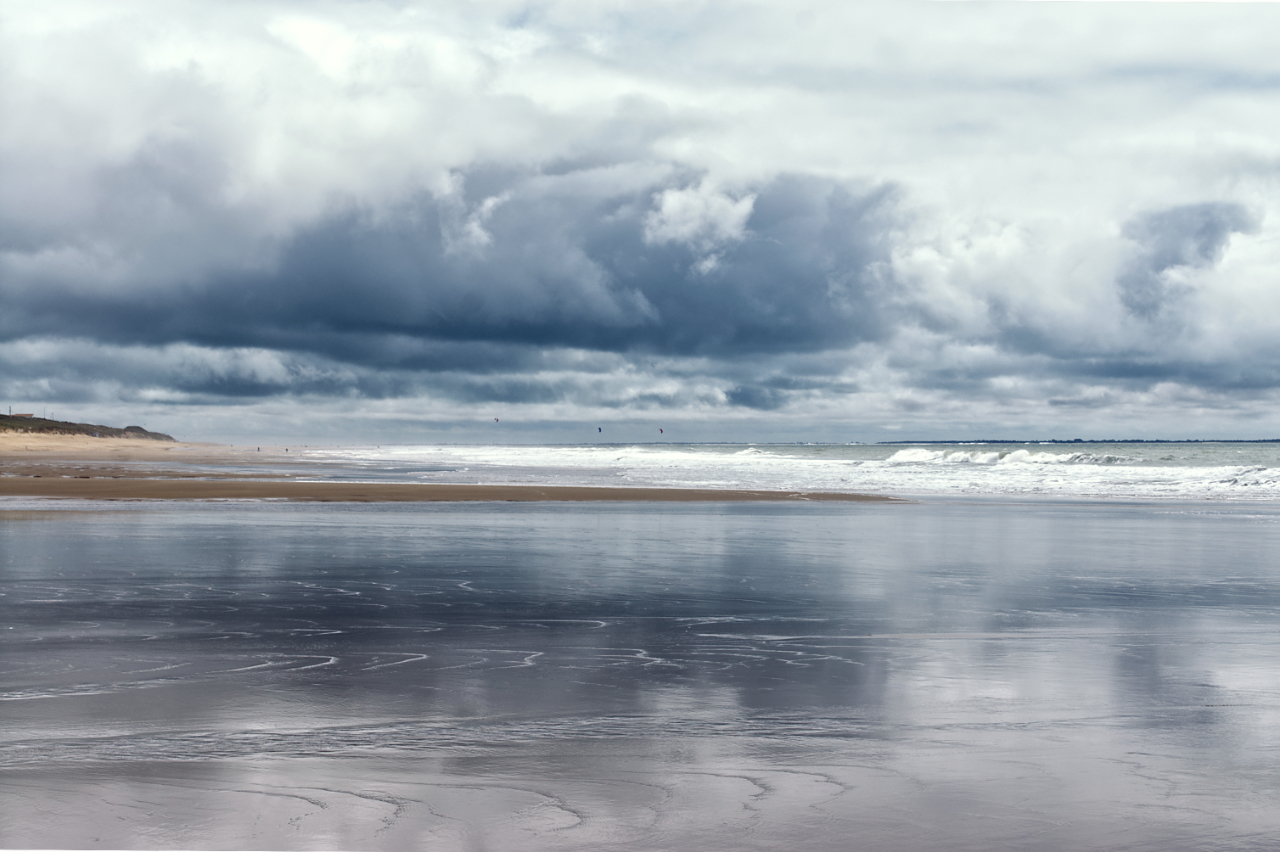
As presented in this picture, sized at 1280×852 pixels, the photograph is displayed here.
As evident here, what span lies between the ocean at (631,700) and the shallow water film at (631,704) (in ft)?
0.10

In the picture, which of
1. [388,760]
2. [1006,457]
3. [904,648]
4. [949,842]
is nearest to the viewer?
[949,842]

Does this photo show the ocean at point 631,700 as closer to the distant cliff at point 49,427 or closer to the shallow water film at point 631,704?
the shallow water film at point 631,704

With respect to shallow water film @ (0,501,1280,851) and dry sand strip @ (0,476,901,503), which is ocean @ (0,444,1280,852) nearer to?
shallow water film @ (0,501,1280,851)

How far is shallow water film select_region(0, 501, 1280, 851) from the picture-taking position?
479 cm

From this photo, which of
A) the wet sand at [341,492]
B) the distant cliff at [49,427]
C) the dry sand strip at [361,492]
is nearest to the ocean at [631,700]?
the dry sand strip at [361,492]

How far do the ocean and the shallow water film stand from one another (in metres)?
0.03

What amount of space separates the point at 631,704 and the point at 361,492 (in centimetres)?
2918

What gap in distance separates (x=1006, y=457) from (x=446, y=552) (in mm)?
73306

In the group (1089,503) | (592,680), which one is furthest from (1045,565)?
(1089,503)

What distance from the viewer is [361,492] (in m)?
34.7

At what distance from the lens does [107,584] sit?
487 inches

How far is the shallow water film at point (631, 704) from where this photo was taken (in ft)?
15.7

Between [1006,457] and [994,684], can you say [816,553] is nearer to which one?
[994,684]

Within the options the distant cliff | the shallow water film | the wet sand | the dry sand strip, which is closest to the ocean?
the shallow water film
